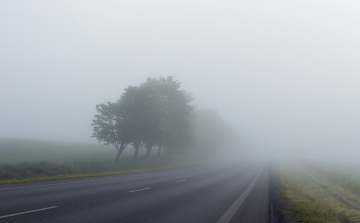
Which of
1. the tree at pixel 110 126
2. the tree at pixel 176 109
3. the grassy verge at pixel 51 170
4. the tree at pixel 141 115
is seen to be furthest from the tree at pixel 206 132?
the grassy verge at pixel 51 170

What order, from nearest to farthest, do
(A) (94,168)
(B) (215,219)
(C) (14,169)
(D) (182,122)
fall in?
(B) (215,219) < (C) (14,169) < (A) (94,168) < (D) (182,122)

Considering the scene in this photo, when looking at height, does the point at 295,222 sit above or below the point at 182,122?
below

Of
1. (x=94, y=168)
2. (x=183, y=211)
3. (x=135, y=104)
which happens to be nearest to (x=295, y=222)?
(x=183, y=211)

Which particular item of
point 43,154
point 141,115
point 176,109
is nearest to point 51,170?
point 141,115

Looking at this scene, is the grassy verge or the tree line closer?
the grassy verge

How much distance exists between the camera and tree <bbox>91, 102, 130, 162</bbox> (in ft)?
117

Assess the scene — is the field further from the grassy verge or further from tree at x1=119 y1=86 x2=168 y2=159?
tree at x1=119 y1=86 x2=168 y2=159

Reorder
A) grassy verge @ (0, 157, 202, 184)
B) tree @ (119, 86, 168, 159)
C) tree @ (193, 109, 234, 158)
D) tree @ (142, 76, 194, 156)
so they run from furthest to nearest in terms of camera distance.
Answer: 1. tree @ (193, 109, 234, 158)
2. tree @ (142, 76, 194, 156)
3. tree @ (119, 86, 168, 159)
4. grassy verge @ (0, 157, 202, 184)

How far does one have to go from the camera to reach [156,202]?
12.5 m

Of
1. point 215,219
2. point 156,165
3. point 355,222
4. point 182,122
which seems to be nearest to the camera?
point 215,219

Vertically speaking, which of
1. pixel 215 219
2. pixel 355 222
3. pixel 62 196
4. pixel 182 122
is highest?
pixel 182 122

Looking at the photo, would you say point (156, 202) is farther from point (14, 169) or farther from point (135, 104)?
point (135, 104)

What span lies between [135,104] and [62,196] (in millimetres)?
26385

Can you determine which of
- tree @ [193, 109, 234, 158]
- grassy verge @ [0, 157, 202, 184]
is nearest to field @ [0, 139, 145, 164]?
grassy verge @ [0, 157, 202, 184]
